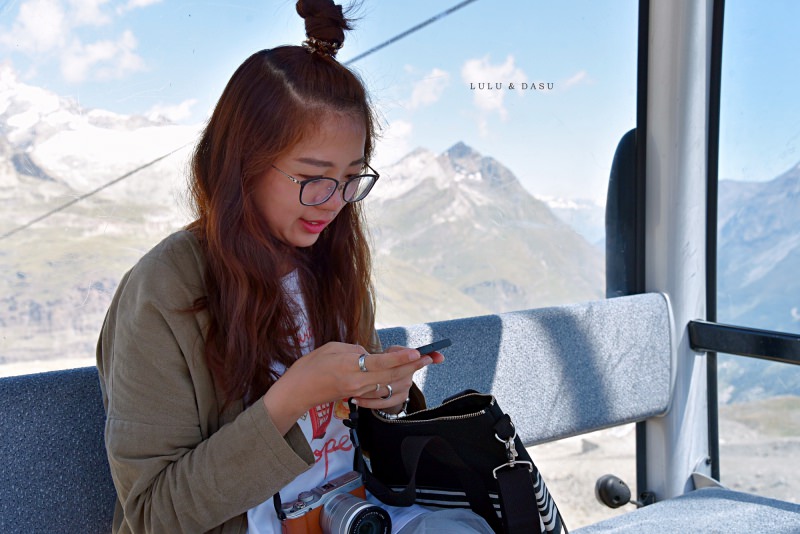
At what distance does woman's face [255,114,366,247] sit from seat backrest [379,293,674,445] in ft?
1.73

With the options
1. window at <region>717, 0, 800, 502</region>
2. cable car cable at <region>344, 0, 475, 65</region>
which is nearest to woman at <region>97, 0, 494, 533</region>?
cable car cable at <region>344, 0, 475, 65</region>

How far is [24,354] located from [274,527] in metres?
0.80

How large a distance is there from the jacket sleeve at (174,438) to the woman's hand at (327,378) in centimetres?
3

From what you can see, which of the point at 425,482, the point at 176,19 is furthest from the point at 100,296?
the point at 425,482

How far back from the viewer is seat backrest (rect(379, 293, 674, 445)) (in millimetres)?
1947

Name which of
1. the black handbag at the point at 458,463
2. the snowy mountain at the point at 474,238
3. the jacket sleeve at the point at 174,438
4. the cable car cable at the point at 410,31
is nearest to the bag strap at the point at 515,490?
the black handbag at the point at 458,463

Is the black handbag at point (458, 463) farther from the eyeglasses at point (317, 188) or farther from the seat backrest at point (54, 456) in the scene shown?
the seat backrest at point (54, 456)

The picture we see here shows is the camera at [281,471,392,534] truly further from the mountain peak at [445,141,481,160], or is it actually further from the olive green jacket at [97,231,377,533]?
the mountain peak at [445,141,481,160]

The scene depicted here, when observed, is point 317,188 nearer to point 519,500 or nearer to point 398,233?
point 519,500

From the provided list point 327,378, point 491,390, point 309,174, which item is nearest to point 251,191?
point 309,174

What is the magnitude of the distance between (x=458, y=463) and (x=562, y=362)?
3.08ft

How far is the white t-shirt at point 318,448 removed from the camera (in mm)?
1267

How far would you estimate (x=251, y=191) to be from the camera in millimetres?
1300

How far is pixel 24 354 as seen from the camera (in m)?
1.72
